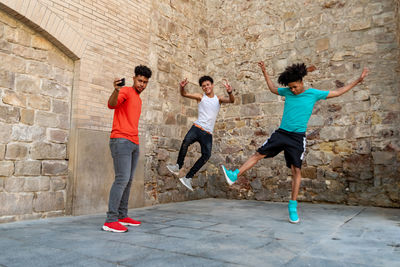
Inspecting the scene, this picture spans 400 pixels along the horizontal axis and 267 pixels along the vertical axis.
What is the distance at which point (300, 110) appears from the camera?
146 inches

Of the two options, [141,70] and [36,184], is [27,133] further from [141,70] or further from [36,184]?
[141,70]

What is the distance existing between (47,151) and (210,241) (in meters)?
2.50

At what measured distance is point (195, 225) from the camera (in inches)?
136

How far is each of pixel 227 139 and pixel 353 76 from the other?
2585 mm

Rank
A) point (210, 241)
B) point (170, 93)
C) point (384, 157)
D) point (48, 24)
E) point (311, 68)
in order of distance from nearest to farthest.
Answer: point (210, 241)
point (48, 24)
point (384, 157)
point (311, 68)
point (170, 93)

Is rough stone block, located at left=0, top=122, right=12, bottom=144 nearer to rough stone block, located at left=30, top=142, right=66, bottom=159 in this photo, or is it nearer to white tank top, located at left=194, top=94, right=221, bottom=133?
rough stone block, located at left=30, top=142, right=66, bottom=159

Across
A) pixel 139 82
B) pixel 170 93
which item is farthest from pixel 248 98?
pixel 139 82

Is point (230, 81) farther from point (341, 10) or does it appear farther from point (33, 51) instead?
point (33, 51)

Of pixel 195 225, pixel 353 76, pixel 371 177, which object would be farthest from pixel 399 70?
pixel 195 225

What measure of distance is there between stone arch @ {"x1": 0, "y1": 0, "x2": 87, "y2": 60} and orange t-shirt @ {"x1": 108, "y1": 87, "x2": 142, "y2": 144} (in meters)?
1.47

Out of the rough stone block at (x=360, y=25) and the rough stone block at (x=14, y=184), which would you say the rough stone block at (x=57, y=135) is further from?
the rough stone block at (x=360, y=25)

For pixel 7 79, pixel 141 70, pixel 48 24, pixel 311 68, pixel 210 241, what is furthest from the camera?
pixel 311 68

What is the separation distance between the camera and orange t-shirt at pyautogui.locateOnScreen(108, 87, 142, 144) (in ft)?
10.4

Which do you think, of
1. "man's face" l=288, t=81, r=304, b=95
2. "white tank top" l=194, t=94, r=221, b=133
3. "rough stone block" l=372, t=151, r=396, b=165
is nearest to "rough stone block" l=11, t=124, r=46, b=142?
"white tank top" l=194, t=94, r=221, b=133
